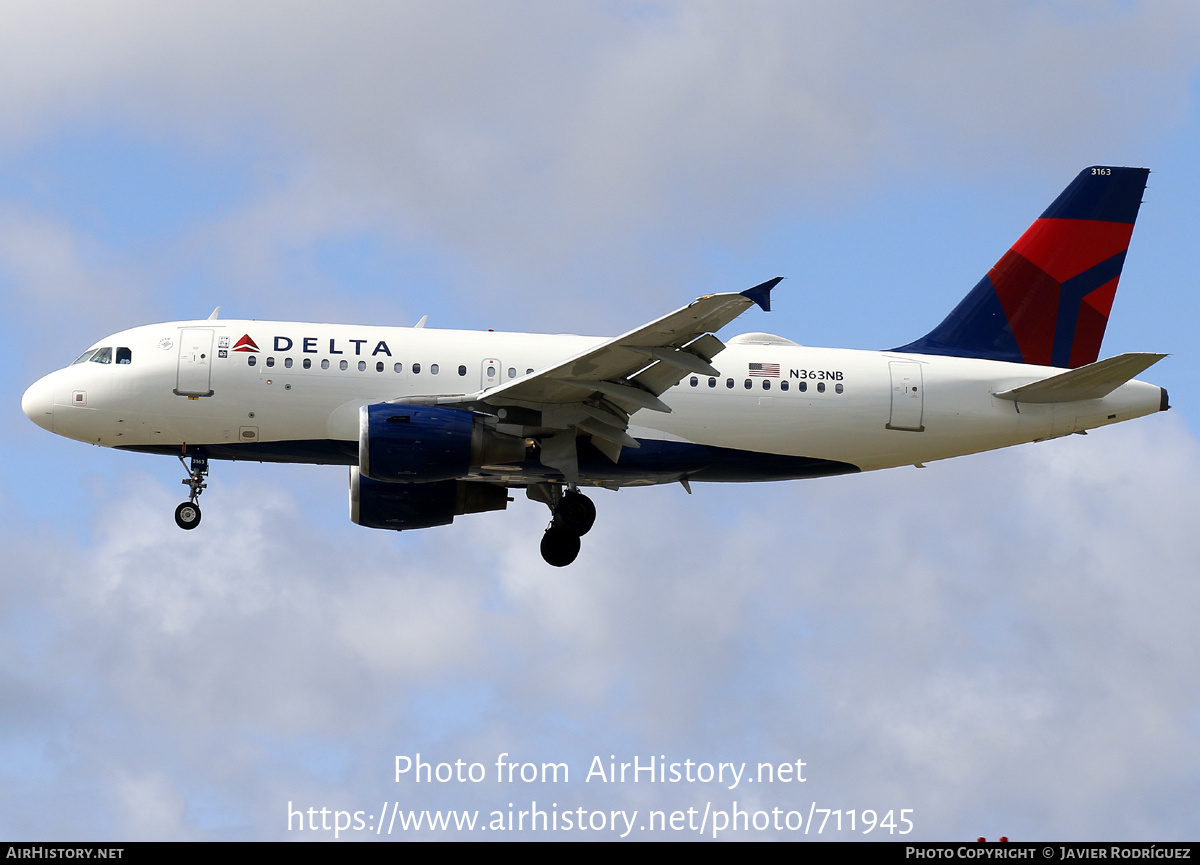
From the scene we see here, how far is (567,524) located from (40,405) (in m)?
11.8

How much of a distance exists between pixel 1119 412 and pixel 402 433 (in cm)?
1599

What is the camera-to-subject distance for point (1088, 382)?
35.7 metres

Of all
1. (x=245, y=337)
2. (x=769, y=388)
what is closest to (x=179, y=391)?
(x=245, y=337)

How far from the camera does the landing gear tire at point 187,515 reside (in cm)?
3575

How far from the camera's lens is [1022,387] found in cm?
3647

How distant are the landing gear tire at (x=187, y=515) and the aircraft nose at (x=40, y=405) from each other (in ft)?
10.7

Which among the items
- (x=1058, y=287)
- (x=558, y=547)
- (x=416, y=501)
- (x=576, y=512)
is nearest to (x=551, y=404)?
(x=576, y=512)

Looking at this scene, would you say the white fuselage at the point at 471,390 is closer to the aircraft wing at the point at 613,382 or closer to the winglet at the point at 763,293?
the aircraft wing at the point at 613,382

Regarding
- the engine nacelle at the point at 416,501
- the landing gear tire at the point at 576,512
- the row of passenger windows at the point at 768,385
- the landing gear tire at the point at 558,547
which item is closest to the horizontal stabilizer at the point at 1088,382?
the row of passenger windows at the point at 768,385

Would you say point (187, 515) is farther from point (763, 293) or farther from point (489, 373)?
point (763, 293)
